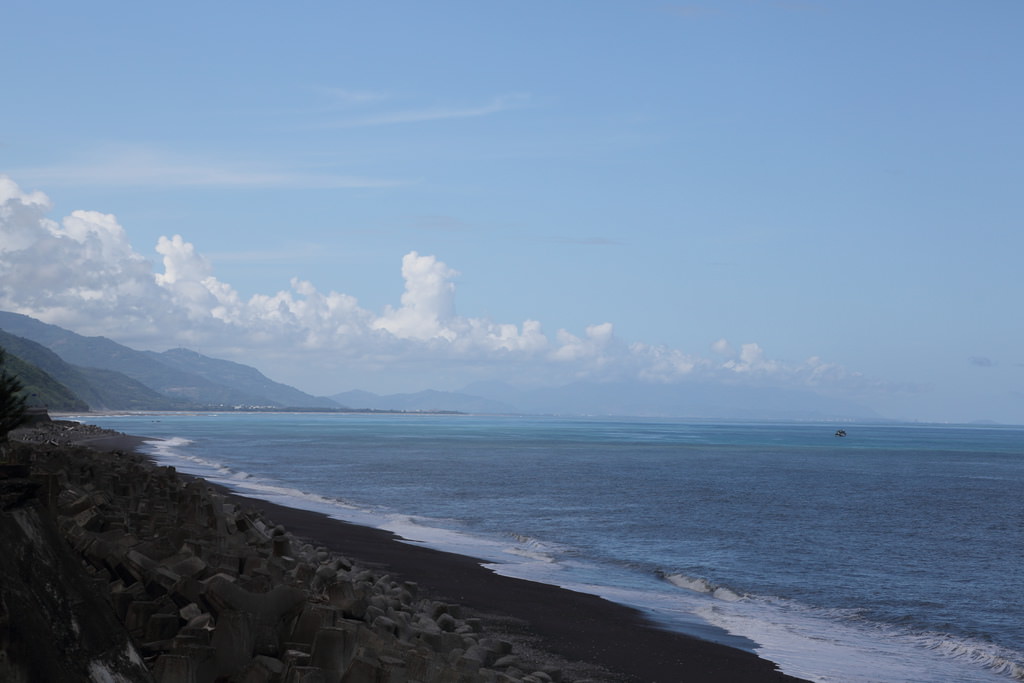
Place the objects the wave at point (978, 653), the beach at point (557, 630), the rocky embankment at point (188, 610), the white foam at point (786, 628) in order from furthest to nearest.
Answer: the wave at point (978, 653), the white foam at point (786, 628), the beach at point (557, 630), the rocky embankment at point (188, 610)

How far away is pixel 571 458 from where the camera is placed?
8650cm

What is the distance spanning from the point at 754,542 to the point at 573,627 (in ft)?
58.1

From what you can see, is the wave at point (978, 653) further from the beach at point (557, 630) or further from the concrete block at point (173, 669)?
the concrete block at point (173, 669)

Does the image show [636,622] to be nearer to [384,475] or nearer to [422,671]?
[422,671]

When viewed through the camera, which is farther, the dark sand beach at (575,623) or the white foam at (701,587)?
the white foam at (701,587)

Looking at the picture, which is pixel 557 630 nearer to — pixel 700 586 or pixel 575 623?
pixel 575 623

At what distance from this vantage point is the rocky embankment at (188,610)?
445cm

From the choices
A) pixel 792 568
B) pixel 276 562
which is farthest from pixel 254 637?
pixel 792 568

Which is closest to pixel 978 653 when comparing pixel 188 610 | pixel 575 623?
pixel 575 623

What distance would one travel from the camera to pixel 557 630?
16.0 metres

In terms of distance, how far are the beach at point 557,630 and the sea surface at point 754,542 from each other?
41.5 inches

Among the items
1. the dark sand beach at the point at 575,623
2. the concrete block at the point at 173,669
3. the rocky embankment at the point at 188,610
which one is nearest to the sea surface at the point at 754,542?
the dark sand beach at the point at 575,623

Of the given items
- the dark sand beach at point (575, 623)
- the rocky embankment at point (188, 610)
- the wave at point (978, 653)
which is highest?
the rocky embankment at point (188, 610)

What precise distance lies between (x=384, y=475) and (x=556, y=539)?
96.7 feet
